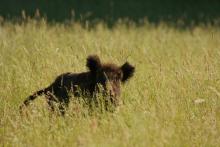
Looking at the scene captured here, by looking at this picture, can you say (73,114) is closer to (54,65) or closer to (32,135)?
(32,135)

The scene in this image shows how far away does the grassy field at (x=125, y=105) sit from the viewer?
17.8ft

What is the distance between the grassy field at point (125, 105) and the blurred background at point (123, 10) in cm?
686

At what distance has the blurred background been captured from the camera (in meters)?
17.8

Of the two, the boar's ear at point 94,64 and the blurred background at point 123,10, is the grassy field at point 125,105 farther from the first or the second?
the blurred background at point 123,10

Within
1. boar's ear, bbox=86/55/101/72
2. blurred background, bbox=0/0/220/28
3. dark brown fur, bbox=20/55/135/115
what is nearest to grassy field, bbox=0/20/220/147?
dark brown fur, bbox=20/55/135/115

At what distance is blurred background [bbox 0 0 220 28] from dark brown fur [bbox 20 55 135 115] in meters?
9.79

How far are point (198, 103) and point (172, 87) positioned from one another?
65cm

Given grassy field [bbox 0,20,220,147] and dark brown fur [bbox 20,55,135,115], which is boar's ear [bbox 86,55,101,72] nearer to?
dark brown fur [bbox 20,55,135,115]

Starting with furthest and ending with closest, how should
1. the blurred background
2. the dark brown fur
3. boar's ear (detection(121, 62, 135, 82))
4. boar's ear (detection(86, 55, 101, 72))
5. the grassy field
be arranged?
1. the blurred background
2. boar's ear (detection(121, 62, 135, 82))
3. boar's ear (detection(86, 55, 101, 72))
4. the dark brown fur
5. the grassy field

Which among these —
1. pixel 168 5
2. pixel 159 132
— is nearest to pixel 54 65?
pixel 159 132

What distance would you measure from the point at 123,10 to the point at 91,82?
1333cm

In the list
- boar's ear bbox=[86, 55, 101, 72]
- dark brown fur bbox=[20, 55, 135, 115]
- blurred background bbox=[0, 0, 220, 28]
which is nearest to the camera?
dark brown fur bbox=[20, 55, 135, 115]

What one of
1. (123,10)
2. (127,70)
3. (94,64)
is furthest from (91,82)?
(123,10)

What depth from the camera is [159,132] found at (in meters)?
5.23
